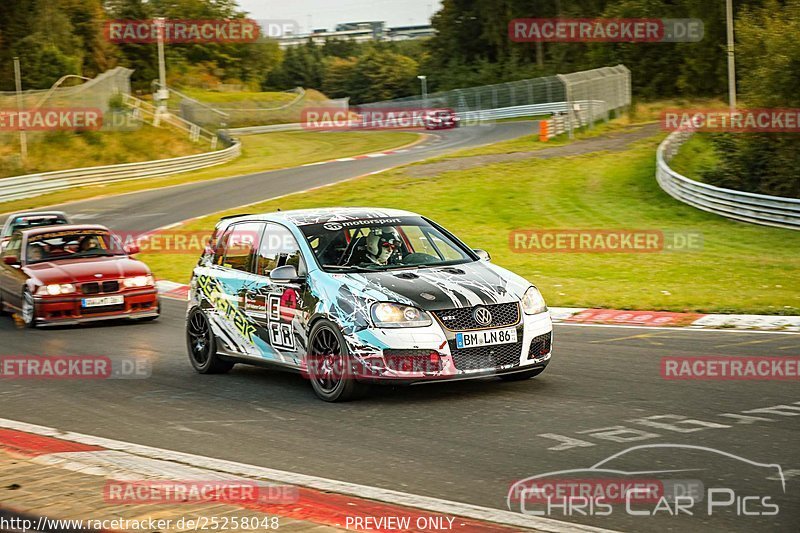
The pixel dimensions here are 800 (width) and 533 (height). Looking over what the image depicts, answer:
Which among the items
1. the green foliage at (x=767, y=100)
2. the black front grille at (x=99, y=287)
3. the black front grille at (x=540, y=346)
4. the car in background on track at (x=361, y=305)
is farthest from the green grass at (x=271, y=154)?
the black front grille at (x=540, y=346)

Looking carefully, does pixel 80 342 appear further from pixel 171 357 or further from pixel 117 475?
pixel 117 475

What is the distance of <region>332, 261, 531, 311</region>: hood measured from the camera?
353 inches

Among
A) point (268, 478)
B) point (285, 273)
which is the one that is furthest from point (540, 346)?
point (268, 478)

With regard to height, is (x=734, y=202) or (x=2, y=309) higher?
(x=2, y=309)

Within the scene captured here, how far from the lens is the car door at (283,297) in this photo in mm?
9594

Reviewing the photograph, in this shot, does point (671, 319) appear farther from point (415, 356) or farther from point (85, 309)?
point (85, 309)

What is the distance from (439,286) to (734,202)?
847 inches

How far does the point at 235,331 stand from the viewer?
10656mm

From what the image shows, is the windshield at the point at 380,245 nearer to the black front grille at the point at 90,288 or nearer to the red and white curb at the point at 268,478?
the red and white curb at the point at 268,478

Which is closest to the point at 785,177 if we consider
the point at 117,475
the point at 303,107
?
the point at 117,475

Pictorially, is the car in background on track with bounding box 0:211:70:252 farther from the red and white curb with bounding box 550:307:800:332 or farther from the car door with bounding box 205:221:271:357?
the red and white curb with bounding box 550:307:800:332

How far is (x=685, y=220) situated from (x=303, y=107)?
5837cm

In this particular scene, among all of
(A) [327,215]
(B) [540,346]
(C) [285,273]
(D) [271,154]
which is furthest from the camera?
(D) [271,154]

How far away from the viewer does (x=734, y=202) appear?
94.7 feet
